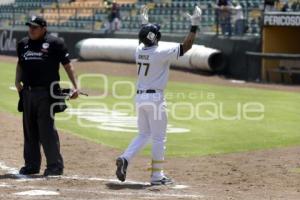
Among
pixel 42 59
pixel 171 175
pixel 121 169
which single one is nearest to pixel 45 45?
pixel 42 59

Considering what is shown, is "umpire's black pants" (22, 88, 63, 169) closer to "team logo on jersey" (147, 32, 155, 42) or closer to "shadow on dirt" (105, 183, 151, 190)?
"shadow on dirt" (105, 183, 151, 190)

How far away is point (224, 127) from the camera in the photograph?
14.5 metres

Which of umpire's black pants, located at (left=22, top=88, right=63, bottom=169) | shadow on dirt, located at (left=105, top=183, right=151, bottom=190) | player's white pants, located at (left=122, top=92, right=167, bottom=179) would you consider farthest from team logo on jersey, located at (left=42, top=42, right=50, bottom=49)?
shadow on dirt, located at (left=105, top=183, right=151, bottom=190)

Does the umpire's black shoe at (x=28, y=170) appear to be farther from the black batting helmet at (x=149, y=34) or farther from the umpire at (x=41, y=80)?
the black batting helmet at (x=149, y=34)

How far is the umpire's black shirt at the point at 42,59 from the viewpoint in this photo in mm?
8828

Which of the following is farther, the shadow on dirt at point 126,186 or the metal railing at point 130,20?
the metal railing at point 130,20

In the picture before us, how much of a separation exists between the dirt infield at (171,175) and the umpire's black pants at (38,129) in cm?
32

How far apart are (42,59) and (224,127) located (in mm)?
6445

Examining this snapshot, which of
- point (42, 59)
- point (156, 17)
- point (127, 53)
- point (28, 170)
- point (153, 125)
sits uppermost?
point (42, 59)

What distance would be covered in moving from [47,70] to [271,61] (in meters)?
18.2

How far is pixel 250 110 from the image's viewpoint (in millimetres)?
17422

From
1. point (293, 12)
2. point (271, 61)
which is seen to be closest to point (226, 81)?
point (271, 61)

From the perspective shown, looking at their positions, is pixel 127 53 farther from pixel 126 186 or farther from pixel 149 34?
pixel 126 186

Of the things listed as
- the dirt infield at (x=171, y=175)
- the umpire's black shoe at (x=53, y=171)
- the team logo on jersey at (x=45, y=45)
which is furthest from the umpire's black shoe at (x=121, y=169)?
the team logo on jersey at (x=45, y=45)
